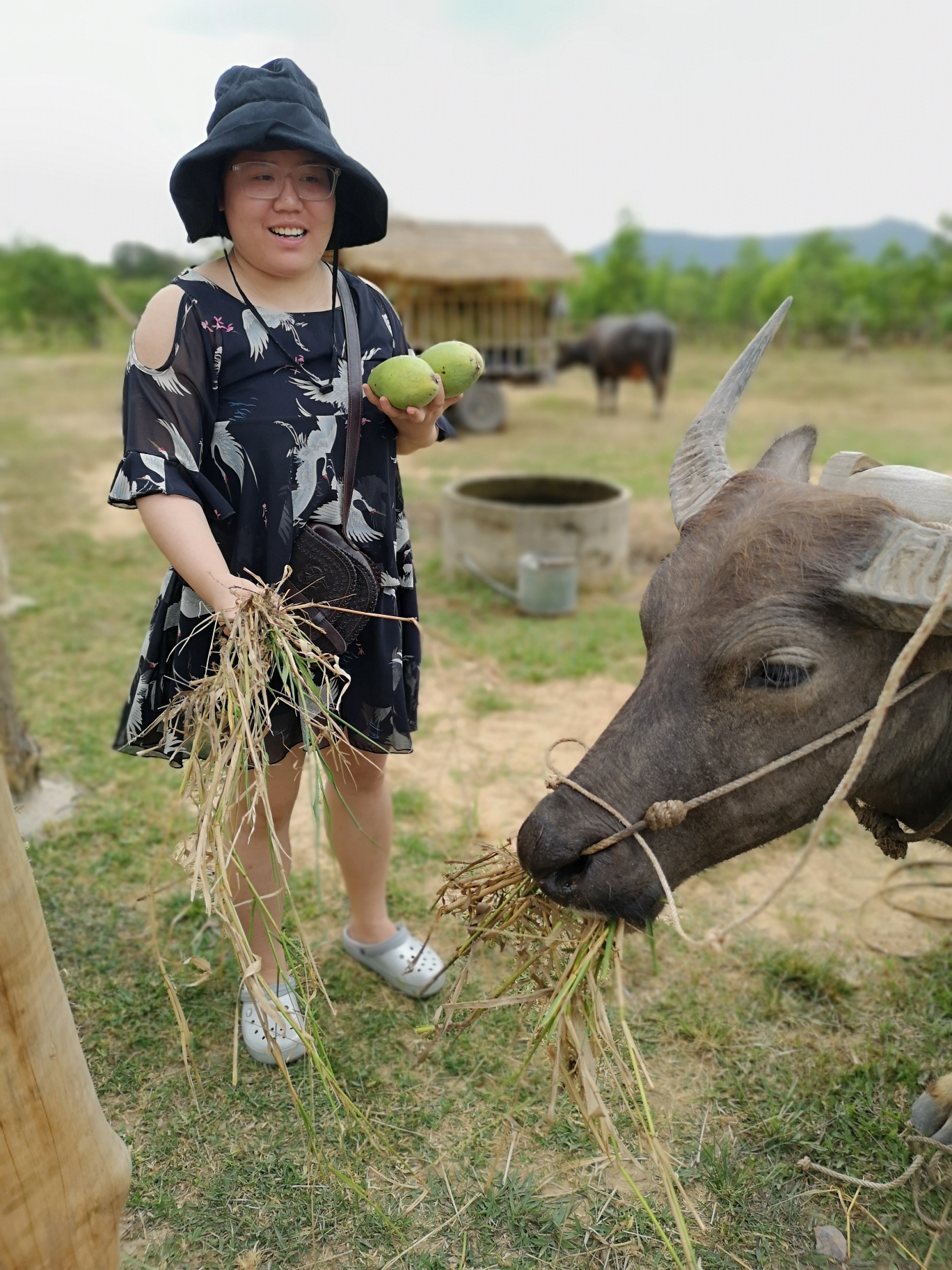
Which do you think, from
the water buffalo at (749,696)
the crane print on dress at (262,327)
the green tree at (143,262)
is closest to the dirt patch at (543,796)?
the water buffalo at (749,696)

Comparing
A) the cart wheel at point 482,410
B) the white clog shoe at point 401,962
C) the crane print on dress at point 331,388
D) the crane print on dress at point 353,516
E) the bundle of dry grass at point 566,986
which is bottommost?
the cart wheel at point 482,410

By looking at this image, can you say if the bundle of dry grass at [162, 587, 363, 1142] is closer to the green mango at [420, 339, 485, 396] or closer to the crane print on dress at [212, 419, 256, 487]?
the crane print on dress at [212, 419, 256, 487]

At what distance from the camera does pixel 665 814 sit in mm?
1773

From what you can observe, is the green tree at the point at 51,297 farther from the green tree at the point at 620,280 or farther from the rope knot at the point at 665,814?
the rope knot at the point at 665,814

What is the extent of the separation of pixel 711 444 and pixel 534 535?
4.17 metres

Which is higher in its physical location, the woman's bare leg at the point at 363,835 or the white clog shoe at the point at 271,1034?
the woman's bare leg at the point at 363,835

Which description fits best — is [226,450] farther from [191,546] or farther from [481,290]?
[481,290]

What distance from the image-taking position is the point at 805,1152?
2.32 m

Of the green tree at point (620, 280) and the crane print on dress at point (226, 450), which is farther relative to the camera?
the green tree at point (620, 280)

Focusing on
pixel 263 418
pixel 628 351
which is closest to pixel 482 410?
pixel 628 351

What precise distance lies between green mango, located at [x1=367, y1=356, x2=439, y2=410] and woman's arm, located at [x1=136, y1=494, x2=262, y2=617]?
494mm

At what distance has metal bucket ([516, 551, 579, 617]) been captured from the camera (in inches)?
239

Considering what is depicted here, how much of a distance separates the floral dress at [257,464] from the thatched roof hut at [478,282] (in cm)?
1188

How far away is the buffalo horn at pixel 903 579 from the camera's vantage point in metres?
1.64
